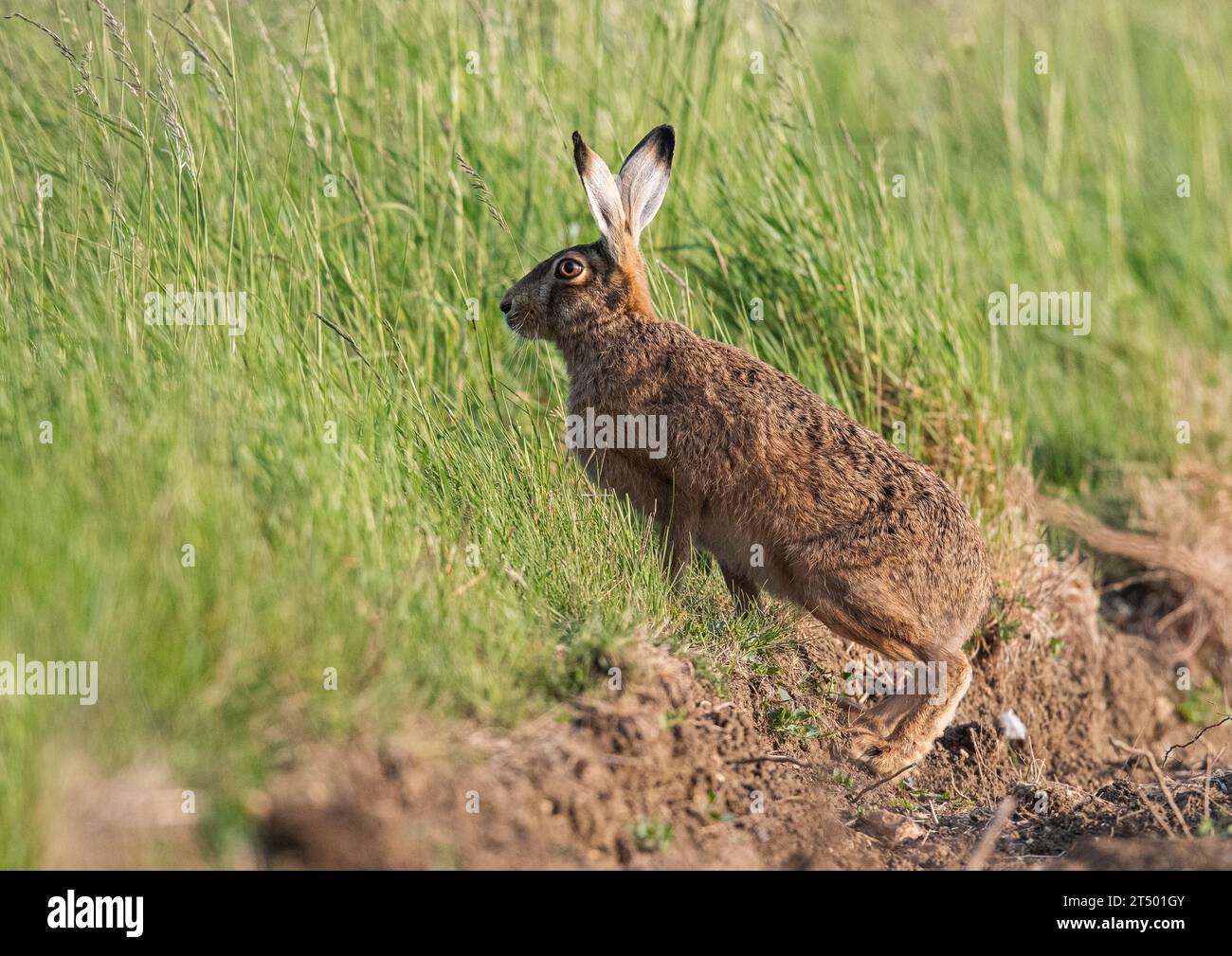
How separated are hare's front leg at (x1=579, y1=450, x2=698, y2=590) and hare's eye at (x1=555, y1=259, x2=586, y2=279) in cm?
84

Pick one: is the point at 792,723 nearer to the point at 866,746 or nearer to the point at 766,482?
the point at 866,746

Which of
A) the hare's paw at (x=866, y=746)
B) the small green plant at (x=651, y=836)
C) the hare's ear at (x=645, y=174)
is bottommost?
the hare's paw at (x=866, y=746)

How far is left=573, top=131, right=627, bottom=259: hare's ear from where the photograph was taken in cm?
576

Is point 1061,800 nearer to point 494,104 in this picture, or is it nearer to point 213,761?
point 213,761

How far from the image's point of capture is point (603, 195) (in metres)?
5.96

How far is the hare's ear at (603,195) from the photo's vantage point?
576 centimetres

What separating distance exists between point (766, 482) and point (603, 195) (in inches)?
59.3

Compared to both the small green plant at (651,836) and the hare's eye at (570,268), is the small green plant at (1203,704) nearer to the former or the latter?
the hare's eye at (570,268)

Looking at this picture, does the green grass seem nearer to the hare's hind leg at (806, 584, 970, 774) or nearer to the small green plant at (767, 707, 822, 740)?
the small green plant at (767, 707, 822, 740)

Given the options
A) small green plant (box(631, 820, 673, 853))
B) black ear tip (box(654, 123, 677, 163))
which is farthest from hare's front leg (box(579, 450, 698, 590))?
small green plant (box(631, 820, 673, 853))

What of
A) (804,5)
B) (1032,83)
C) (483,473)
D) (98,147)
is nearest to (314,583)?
(483,473)

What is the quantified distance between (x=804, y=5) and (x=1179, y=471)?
381 cm

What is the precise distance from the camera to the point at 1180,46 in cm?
1105

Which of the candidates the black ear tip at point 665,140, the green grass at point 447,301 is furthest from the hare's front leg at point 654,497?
the black ear tip at point 665,140
